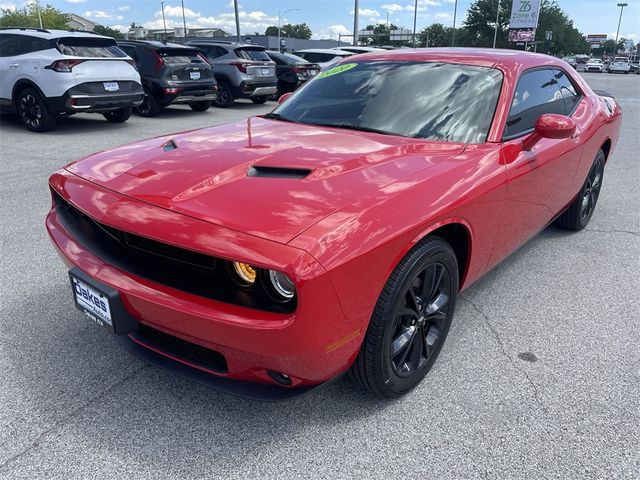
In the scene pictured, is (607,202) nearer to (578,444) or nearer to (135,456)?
(578,444)

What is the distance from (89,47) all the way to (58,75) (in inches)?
34.9

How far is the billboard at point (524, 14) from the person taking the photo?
57.6 meters

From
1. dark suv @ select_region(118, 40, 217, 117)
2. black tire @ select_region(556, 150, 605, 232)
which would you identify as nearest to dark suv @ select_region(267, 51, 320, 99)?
dark suv @ select_region(118, 40, 217, 117)

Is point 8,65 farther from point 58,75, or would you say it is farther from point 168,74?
point 168,74

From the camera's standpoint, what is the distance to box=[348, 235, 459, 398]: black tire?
2006 millimetres

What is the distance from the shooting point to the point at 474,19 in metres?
76.1

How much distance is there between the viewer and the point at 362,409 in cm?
226

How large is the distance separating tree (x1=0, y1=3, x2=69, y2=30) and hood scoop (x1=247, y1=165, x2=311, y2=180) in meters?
70.2

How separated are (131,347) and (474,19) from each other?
276 ft

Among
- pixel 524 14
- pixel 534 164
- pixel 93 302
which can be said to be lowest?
pixel 93 302

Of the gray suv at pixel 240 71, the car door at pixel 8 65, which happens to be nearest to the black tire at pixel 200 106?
the gray suv at pixel 240 71

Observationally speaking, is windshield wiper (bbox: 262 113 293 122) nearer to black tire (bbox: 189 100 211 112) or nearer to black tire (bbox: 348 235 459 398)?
black tire (bbox: 348 235 459 398)

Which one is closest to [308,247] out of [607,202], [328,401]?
[328,401]

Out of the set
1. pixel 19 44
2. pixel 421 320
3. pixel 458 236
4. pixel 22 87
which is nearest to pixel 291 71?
pixel 19 44
